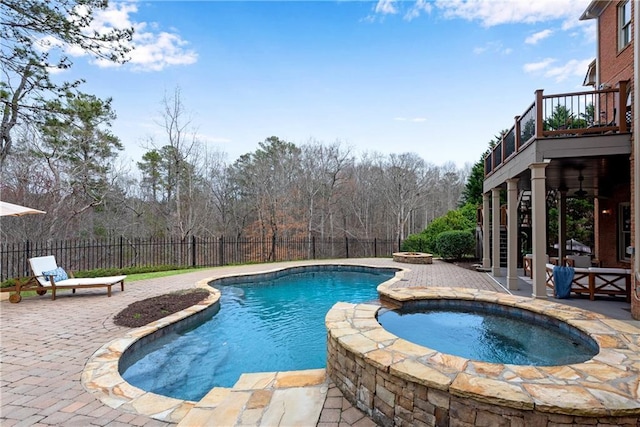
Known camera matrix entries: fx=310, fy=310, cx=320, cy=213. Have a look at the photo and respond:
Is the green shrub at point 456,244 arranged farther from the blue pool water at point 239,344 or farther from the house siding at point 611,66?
the blue pool water at point 239,344

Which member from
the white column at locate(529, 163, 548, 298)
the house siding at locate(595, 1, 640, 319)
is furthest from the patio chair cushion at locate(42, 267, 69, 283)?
the house siding at locate(595, 1, 640, 319)

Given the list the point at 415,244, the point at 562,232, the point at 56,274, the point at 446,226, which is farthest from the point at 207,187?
the point at 562,232

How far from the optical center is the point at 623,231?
28.2ft

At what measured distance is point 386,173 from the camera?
2436 centimetres

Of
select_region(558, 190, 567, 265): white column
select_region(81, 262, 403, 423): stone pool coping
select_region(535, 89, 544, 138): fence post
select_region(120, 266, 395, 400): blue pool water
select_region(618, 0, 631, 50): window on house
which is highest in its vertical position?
select_region(618, 0, 631, 50): window on house

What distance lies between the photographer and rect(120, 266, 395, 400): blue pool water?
385cm

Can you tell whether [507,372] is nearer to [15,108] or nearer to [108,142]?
[15,108]

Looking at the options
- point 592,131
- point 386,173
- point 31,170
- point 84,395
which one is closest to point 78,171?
point 31,170

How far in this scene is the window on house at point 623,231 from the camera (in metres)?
8.52

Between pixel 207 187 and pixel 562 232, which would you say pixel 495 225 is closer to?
pixel 562 232

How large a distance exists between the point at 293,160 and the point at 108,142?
35.5ft

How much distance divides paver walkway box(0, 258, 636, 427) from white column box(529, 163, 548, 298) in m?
1.50

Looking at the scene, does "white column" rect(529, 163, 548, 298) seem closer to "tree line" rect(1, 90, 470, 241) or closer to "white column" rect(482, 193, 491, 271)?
"white column" rect(482, 193, 491, 271)

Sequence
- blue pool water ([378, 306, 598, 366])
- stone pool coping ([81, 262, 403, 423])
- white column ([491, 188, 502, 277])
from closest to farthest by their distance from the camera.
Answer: stone pool coping ([81, 262, 403, 423]) → blue pool water ([378, 306, 598, 366]) → white column ([491, 188, 502, 277])
